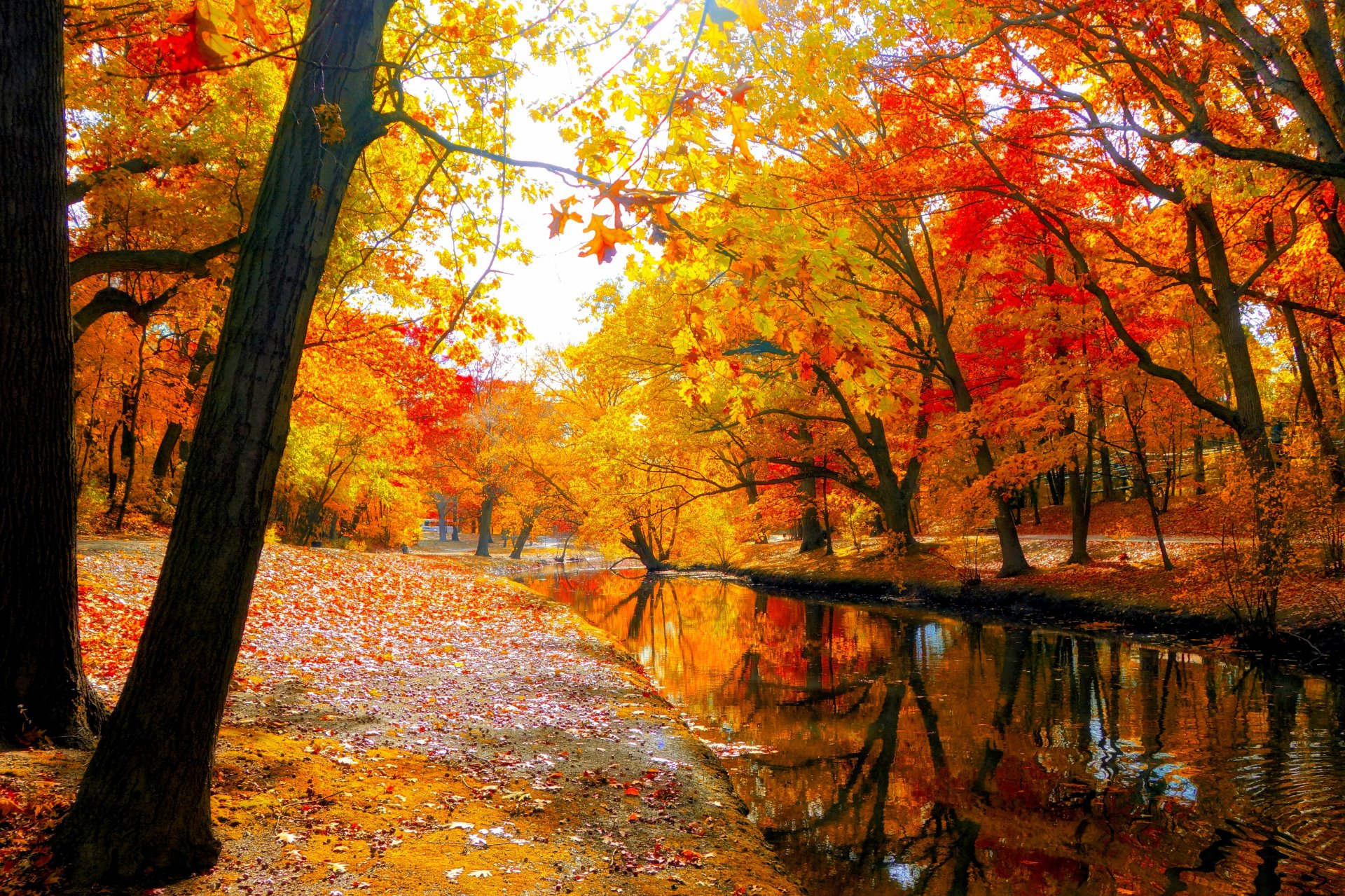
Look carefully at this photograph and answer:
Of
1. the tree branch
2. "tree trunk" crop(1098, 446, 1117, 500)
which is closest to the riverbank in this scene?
"tree trunk" crop(1098, 446, 1117, 500)

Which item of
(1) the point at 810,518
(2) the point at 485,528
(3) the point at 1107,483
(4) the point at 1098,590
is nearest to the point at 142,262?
(4) the point at 1098,590

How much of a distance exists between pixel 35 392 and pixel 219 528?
1502 mm

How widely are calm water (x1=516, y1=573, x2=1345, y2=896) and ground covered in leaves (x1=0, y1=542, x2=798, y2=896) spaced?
0.80 metres

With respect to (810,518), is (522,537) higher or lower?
lower

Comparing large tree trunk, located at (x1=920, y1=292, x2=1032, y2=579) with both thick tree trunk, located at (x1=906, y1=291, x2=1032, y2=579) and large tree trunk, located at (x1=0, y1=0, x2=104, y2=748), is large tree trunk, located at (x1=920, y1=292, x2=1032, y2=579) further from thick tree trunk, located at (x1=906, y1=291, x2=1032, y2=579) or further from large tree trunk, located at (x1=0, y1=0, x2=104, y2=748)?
large tree trunk, located at (x1=0, y1=0, x2=104, y2=748)

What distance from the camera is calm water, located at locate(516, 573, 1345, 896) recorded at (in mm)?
4684

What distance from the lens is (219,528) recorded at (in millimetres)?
3094

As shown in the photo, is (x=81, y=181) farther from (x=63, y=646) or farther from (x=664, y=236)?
(x=664, y=236)

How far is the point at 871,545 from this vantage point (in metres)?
25.7

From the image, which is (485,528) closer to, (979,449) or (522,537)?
(522,537)

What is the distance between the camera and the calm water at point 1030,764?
468cm

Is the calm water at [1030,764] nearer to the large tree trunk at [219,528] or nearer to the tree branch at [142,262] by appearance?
the large tree trunk at [219,528]

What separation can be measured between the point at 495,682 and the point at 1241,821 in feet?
21.5

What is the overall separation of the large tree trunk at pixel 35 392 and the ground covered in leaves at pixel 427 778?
0.36 m
